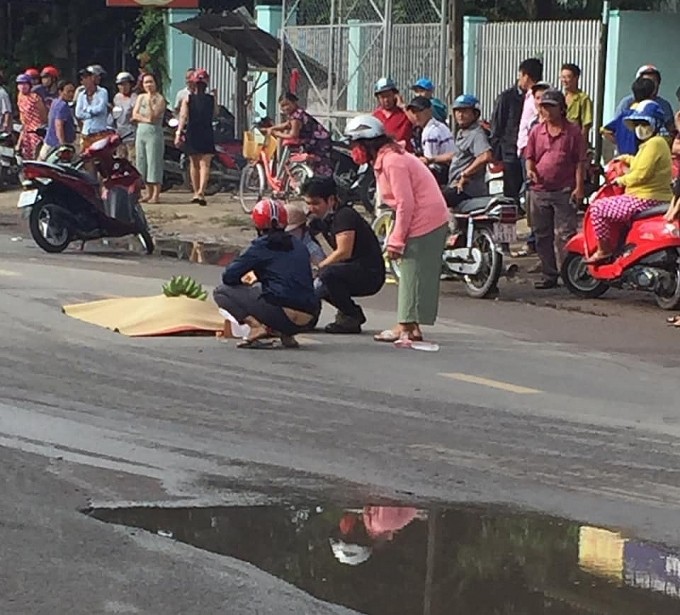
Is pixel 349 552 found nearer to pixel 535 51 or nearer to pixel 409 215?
pixel 409 215

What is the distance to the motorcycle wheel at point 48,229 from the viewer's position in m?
16.4

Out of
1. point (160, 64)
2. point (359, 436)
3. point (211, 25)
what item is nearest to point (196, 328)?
point (359, 436)

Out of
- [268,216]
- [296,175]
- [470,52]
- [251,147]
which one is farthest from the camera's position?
[470,52]

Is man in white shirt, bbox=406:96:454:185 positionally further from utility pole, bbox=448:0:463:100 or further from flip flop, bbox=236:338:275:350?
flip flop, bbox=236:338:275:350

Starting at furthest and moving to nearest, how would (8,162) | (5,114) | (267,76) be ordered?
(267,76)
(5,114)
(8,162)

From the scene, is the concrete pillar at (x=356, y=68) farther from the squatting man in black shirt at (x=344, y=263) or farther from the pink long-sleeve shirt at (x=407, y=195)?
the pink long-sleeve shirt at (x=407, y=195)

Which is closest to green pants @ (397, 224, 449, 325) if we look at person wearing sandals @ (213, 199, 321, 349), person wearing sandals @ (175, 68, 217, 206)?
person wearing sandals @ (213, 199, 321, 349)

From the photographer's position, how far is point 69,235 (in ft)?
54.0

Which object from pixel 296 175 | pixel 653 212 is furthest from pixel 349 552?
pixel 296 175

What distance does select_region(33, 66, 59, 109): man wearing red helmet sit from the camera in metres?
24.1

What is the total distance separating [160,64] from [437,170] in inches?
700

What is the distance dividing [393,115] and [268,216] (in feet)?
22.7

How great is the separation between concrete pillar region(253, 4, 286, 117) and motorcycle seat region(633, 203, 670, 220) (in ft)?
45.0

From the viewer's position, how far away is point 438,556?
6.18 meters
